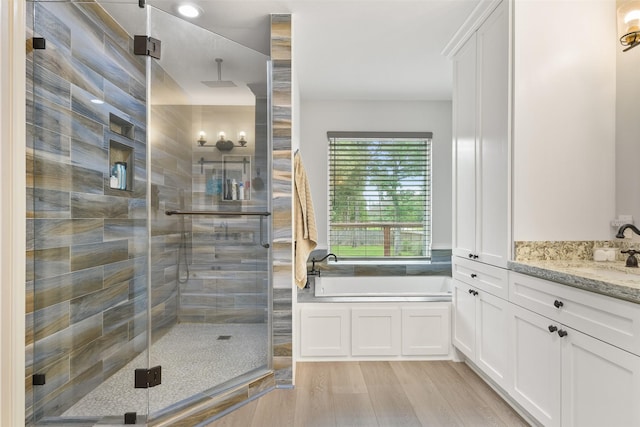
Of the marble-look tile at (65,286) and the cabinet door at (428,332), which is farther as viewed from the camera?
the cabinet door at (428,332)

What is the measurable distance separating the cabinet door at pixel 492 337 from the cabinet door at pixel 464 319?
7 centimetres

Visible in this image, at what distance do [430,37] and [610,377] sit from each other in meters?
2.38

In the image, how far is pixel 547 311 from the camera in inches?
70.6

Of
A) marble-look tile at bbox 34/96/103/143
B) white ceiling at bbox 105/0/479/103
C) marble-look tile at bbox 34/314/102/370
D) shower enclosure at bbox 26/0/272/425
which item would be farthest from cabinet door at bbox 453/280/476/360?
marble-look tile at bbox 34/96/103/143

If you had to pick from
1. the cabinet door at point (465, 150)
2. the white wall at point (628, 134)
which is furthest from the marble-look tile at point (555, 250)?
the cabinet door at point (465, 150)

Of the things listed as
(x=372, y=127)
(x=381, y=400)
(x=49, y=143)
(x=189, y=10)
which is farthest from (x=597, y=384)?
(x=372, y=127)

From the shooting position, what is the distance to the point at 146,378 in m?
1.97

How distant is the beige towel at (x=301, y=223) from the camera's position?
2.64 metres

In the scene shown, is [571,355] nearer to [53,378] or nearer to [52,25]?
[53,378]

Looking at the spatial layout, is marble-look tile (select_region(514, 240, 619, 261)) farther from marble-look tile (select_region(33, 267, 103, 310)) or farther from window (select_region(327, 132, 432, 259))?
marble-look tile (select_region(33, 267, 103, 310))

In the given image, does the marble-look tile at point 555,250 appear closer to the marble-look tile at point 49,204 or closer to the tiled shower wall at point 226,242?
the tiled shower wall at point 226,242

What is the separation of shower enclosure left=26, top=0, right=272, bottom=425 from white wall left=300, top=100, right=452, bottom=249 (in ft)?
5.78

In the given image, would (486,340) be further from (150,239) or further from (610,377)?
(150,239)
